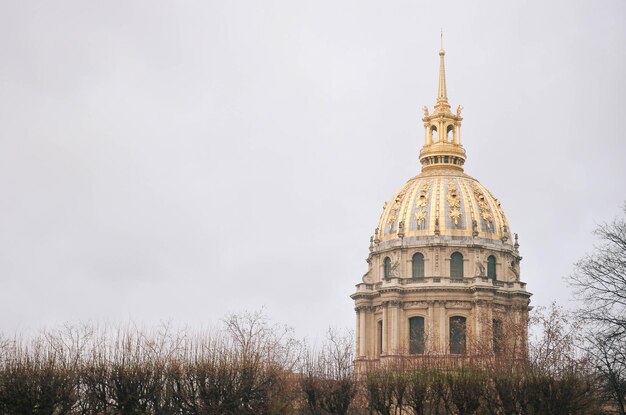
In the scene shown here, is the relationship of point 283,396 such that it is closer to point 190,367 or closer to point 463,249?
point 190,367

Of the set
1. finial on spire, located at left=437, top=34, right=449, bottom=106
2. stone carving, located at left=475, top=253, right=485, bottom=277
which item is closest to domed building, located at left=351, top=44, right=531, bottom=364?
stone carving, located at left=475, top=253, right=485, bottom=277

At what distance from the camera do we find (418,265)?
121938mm

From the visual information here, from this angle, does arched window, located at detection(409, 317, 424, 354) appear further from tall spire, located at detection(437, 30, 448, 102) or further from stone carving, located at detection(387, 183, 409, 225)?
tall spire, located at detection(437, 30, 448, 102)

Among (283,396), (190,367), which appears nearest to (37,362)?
(190,367)

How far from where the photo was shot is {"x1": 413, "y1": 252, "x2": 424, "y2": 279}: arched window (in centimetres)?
12144

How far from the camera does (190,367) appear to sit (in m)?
55.0

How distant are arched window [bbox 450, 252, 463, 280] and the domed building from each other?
4.2 inches

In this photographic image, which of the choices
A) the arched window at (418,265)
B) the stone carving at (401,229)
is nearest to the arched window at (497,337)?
the arched window at (418,265)

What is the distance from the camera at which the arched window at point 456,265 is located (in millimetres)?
120875

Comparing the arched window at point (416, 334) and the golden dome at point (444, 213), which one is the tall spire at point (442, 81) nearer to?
the golden dome at point (444, 213)

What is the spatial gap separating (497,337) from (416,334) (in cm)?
2058

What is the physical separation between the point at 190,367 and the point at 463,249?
→ 6957 centimetres

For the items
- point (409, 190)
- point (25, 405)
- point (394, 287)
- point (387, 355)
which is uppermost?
point (409, 190)

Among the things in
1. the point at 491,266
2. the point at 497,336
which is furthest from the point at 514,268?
the point at 497,336
